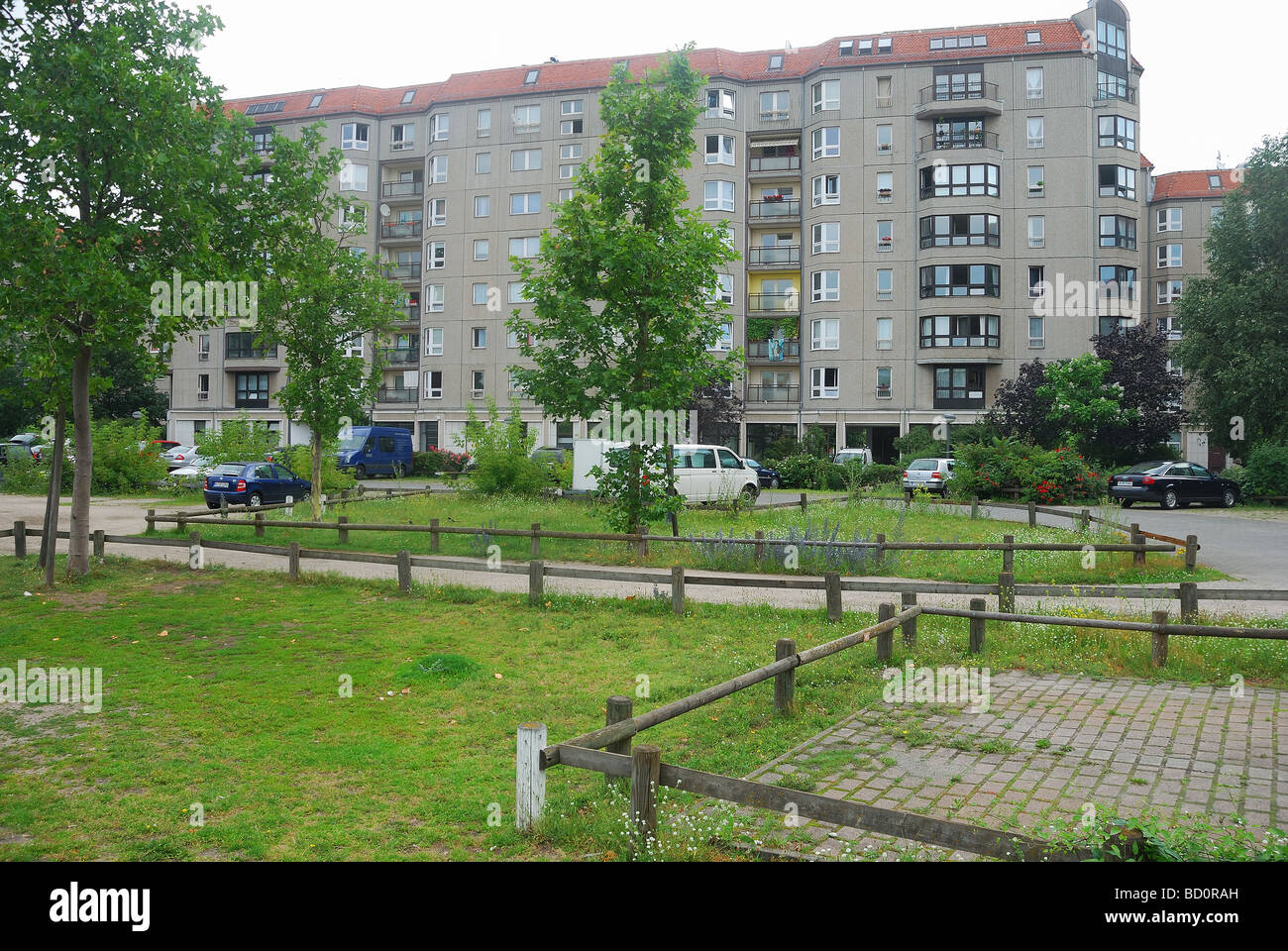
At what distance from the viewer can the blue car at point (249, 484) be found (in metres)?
28.7

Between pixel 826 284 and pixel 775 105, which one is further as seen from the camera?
pixel 775 105

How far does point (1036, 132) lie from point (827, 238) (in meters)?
12.3

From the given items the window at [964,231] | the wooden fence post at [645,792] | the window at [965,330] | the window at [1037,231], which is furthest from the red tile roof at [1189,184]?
the wooden fence post at [645,792]

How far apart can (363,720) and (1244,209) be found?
44.6 metres

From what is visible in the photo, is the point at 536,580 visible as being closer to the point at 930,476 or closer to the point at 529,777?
the point at 529,777

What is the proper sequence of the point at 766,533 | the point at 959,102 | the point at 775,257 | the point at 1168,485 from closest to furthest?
the point at 766,533, the point at 1168,485, the point at 959,102, the point at 775,257

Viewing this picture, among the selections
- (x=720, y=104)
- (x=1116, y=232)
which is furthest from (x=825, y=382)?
(x=720, y=104)

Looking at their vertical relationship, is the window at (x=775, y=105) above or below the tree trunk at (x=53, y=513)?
above

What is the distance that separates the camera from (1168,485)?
104 ft

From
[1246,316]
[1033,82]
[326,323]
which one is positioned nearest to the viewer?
[326,323]

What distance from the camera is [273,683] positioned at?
9.12 metres

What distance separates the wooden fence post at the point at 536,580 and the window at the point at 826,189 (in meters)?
43.8

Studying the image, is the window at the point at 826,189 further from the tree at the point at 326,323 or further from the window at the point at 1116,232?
the tree at the point at 326,323
